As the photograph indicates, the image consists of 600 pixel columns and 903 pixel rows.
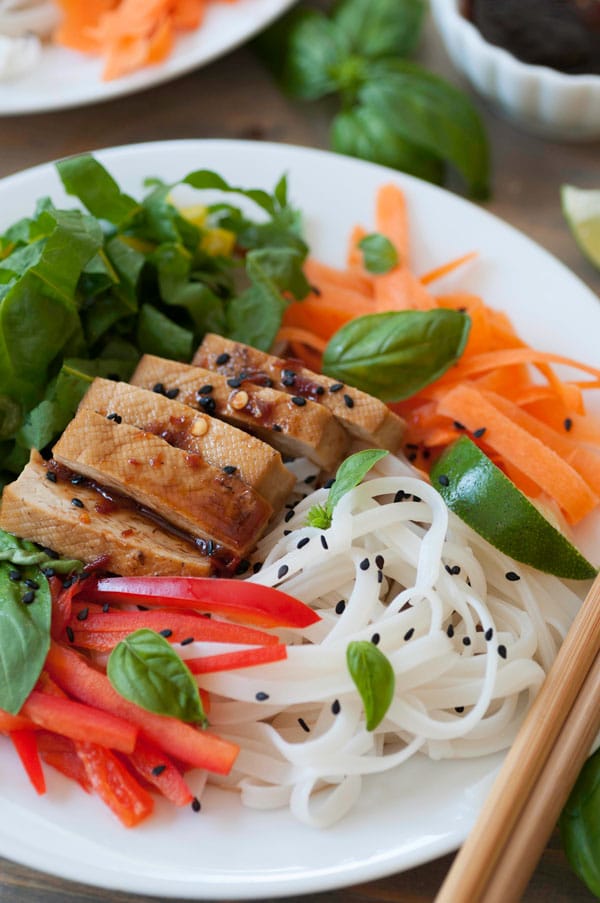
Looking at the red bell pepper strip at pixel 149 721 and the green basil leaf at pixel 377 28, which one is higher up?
the green basil leaf at pixel 377 28

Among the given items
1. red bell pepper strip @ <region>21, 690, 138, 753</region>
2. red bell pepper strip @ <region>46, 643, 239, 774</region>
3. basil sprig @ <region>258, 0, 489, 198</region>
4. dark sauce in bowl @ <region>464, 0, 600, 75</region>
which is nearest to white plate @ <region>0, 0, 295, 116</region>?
basil sprig @ <region>258, 0, 489, 198</region>

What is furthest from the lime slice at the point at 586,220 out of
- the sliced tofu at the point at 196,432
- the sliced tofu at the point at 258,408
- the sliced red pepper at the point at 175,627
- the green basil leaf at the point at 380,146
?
the sliced red pepper at the point at 175,627

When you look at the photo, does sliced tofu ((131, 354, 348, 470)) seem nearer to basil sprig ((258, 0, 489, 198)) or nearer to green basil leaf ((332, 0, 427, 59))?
basil sprig ((258, 0, 489, 198))

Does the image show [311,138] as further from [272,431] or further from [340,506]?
[340,506]

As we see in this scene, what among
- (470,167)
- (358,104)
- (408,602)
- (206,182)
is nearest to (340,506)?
(408,602)

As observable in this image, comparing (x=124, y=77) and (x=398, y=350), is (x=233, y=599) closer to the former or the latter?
(x=398, y=350)

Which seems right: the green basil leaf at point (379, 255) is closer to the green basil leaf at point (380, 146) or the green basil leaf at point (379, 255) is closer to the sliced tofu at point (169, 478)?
the green basil leaf at point (380, 146)
